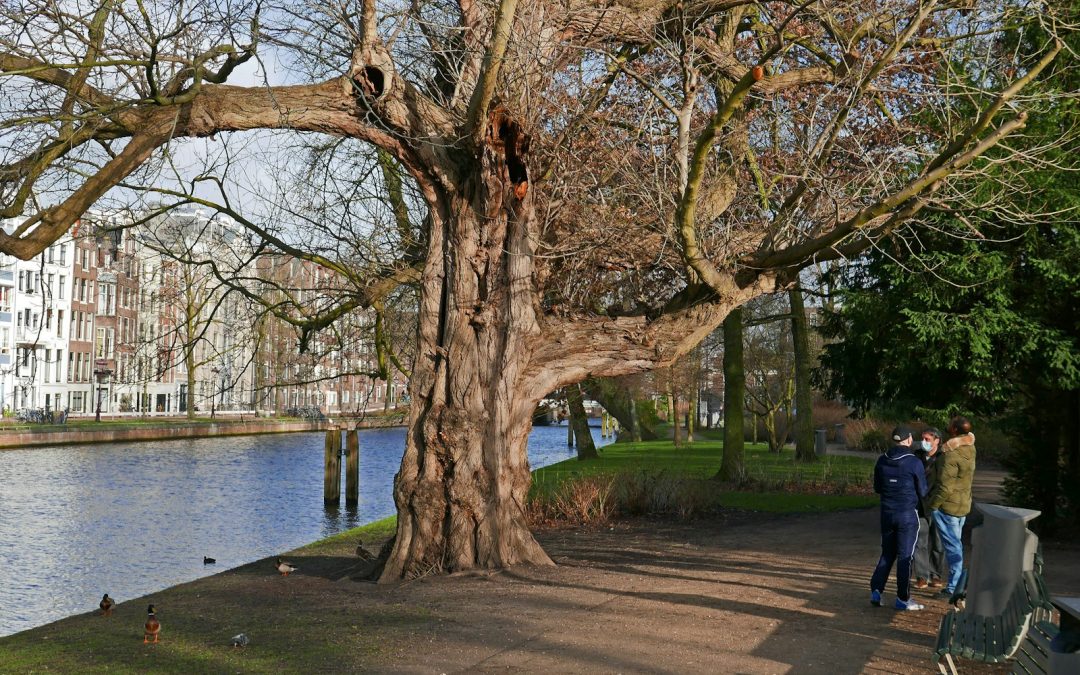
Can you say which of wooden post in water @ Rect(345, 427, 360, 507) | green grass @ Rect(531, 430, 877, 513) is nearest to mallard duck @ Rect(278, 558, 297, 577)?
green grass @ Rect(531, 430, 877, 513)

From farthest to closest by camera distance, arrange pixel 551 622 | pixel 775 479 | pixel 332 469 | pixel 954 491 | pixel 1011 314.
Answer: pixel 332 469 → pixel 775 479 → pixel 1011 314 → pixel 954 491 → pixel 551 622

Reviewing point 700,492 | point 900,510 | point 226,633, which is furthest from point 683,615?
point 700,492

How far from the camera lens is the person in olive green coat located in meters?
11.3

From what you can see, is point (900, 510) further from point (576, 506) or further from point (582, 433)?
point (582, 433)

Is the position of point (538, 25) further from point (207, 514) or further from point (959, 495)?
point (207, 514)

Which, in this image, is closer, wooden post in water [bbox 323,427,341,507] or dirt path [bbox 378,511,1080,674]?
dirt path [bbox 378,511,1080,674]

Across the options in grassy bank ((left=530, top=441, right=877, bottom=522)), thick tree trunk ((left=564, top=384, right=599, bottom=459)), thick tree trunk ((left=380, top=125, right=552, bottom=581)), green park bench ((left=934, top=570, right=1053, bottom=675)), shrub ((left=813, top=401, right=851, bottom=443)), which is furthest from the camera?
shrub ((left=813, top=401, right=851, bottom=443))

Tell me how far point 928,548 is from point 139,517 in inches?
749

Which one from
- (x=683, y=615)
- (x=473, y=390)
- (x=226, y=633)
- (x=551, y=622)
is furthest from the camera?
(x=473, y=390)

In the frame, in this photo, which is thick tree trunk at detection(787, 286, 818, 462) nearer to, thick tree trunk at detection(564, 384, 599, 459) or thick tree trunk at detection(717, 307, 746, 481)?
thick tree trunk at detection(717, 307, 746, 481)

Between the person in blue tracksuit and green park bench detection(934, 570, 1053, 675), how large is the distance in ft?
9.74

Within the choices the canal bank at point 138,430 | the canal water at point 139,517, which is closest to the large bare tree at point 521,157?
the canal water at point 139,517

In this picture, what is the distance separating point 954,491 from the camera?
11.3 metres

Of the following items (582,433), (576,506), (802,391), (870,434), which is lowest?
(576,506)
